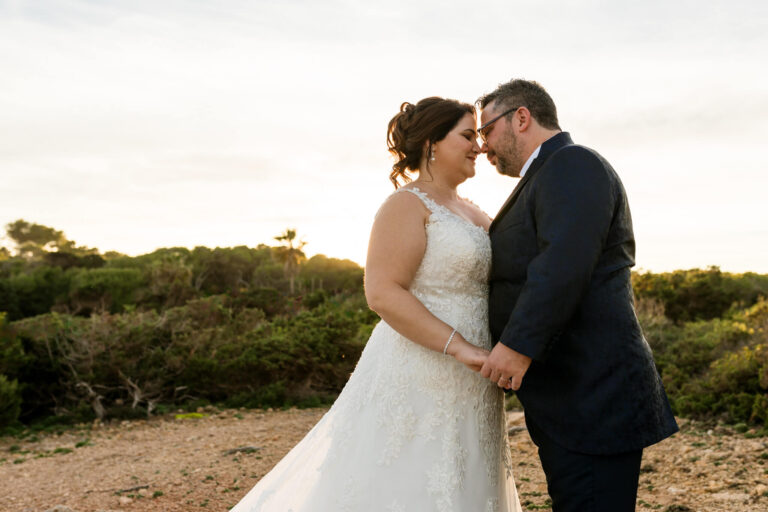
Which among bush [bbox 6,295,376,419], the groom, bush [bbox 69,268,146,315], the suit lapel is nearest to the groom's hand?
the groom

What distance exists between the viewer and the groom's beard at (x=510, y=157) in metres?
A: 2.78

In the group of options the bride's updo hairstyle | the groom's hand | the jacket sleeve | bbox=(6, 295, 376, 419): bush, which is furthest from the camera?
bbox=(6, 295, 376, 419): bush

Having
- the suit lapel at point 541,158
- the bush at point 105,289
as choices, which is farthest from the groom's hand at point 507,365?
the bush at point 105,289

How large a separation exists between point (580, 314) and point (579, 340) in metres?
0.10

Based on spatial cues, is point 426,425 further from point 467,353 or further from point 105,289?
point 105,289

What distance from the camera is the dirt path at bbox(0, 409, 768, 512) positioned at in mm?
5281

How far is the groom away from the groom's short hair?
0.23 meters

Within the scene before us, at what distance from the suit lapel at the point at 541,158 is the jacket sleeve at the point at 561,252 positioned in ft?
0.72

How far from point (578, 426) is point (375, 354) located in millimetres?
1020

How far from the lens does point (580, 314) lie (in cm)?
241

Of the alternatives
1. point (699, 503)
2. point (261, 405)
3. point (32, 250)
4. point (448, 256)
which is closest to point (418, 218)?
point (448, 256)

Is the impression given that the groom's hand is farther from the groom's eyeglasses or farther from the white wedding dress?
the groom's eyeglasses

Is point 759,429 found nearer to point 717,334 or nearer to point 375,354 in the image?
point 717,334

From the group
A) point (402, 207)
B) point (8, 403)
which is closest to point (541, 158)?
point (402, 207)
